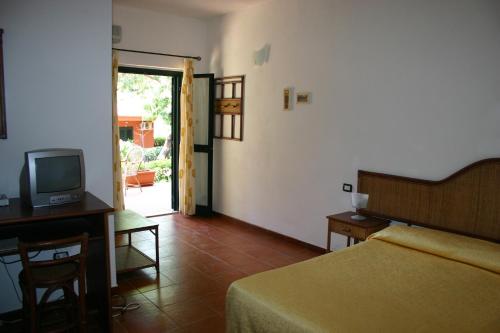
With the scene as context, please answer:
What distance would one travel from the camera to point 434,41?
3.13 metres

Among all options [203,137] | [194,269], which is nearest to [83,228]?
[194,269]

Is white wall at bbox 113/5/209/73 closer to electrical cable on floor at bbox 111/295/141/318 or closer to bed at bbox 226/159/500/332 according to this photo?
electrical cable on floor at bbox 111/295/141/318

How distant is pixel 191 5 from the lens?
16.1ft

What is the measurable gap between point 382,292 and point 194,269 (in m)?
2.06

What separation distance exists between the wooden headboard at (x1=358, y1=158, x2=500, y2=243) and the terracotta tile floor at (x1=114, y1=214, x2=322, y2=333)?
106 cm

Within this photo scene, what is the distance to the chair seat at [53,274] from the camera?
7.07 ft

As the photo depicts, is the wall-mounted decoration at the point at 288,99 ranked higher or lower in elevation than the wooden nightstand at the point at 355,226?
higher

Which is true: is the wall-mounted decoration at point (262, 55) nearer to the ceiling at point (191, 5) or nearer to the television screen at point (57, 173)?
the ceiling at point (191, 5)

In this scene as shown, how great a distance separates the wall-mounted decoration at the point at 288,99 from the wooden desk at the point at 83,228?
2.41 metres

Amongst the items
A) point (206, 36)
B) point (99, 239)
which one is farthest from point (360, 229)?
point (206, 36)

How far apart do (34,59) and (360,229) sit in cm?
274

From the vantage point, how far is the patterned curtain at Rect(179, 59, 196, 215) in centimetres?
549

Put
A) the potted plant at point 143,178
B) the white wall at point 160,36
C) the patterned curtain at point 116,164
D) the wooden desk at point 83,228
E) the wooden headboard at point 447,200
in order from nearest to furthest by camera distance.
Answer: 1. the wooden desk at point 83,228
2. the wooden headboard at point 447,200
3. the patterned curtain at point 116,164
4. the white wall at point 160,36
5. the potted plant at point 143,178

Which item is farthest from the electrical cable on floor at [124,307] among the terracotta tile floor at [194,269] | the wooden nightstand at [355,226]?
the wooden nightstand at [355,226]
